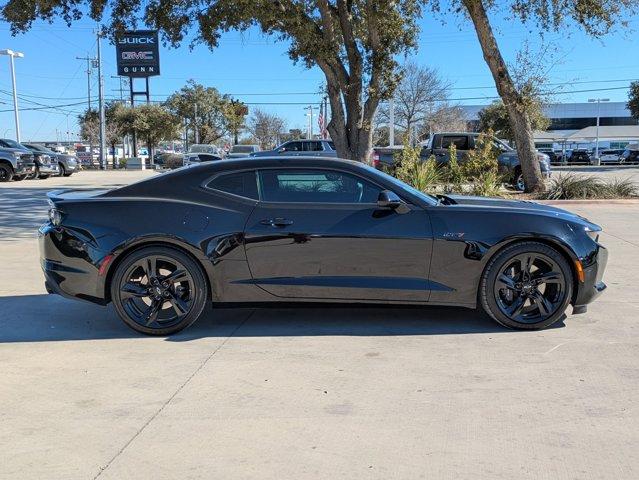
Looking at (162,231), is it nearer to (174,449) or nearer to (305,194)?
(305,194)

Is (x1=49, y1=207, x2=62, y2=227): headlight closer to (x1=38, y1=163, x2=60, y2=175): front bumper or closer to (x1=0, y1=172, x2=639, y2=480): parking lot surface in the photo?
(x1=0, y1=172, x2=639, y2=480): parking lot surface

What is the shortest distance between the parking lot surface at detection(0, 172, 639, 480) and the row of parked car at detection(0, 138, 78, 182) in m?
20.3

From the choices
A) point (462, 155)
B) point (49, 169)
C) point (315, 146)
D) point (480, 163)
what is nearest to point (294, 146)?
point (315, 146)

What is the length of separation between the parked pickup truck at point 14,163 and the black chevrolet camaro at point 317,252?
21221 millimetres

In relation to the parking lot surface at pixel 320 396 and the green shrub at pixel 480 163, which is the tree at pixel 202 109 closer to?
the green shrub at pixel 480 163

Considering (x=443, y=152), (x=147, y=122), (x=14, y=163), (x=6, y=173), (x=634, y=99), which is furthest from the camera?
(x=147, y=122)

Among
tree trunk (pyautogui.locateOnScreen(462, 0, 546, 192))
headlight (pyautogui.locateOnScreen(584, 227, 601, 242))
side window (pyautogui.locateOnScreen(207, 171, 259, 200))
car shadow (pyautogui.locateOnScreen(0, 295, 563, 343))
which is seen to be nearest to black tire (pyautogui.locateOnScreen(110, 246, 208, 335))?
car shadow (pyautogui.locateOnScreen(0, 295, 563, 343))

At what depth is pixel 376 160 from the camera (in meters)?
Result: 19.7

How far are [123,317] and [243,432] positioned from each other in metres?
2.11

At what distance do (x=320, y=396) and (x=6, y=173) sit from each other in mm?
24034

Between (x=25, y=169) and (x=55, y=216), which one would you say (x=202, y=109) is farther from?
(x=55, y=216)

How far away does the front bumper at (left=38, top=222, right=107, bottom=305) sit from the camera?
4969mm

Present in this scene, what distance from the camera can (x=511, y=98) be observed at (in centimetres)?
1598

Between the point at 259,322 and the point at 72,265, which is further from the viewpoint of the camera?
the point at 259,322
